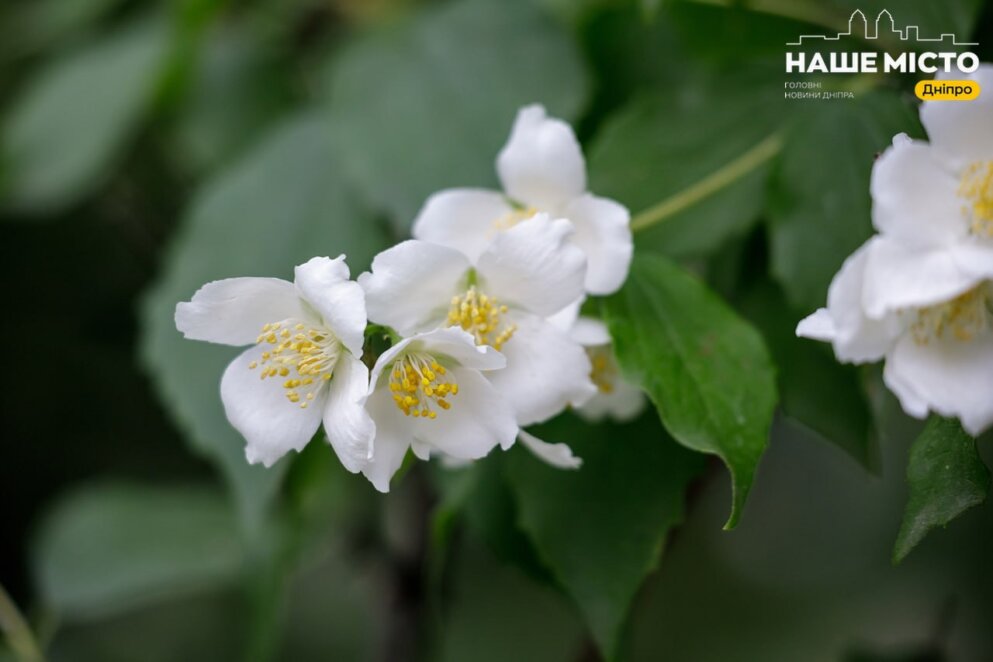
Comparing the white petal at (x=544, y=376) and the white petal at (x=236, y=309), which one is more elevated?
the white petal at (x=236, y=309)

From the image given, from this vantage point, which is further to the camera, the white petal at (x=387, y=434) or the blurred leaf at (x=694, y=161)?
the blurred leaf at (x=694, y=161)

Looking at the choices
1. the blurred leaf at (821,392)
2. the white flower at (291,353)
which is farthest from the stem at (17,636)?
the blurred leaf at (821,392)

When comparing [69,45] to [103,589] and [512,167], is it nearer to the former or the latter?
[103,589]

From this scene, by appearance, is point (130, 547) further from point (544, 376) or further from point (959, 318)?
point (959, 318)

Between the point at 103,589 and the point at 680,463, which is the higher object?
the point at 680,463

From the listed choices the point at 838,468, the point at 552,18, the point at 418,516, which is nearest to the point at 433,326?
the point at 552,18

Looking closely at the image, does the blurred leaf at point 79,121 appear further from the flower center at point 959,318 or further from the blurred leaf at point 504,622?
the flower center at point 959,318
